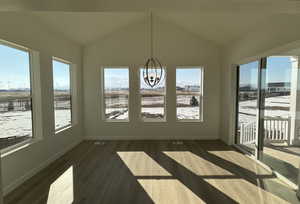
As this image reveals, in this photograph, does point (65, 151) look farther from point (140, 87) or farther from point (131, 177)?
point (140, 87)

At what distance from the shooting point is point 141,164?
363 cm

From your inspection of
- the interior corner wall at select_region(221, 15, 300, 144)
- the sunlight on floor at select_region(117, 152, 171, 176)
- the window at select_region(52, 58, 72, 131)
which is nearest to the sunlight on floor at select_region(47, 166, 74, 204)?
the sunlight on floor at select_region(117, 152, 171, 176)

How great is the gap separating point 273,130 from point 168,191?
2.24 meters

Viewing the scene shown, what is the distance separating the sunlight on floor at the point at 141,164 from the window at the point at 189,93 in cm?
201

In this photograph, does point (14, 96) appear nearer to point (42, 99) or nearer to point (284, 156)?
point (42, 99)

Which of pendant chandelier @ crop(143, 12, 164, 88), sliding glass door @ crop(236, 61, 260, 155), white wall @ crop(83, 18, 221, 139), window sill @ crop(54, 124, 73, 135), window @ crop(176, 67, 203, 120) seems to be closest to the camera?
sliding glass door @ crop(236, 61, 260, 155)

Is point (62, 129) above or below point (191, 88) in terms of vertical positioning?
below

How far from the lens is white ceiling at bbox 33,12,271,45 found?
11.8ft

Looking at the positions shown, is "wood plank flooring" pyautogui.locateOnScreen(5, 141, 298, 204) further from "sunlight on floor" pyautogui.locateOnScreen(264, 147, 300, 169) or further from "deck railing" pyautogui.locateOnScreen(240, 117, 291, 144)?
"deck railing" pyautogui.locateOnScreen(240, 117, 291, 144)

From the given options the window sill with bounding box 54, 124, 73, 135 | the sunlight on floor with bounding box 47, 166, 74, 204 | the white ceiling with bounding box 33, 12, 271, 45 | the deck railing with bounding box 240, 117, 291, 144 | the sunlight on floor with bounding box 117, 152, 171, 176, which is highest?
the white ceiling with bounding box 33, 12, 271, 45

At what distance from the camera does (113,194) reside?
2.61 m

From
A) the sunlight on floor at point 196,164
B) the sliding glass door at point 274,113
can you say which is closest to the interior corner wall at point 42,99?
the sunlight on floor at point 196,164

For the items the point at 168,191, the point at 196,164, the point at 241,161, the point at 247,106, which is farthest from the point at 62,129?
the point at 247,106

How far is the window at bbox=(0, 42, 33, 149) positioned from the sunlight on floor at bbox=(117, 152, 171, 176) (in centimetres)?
197
